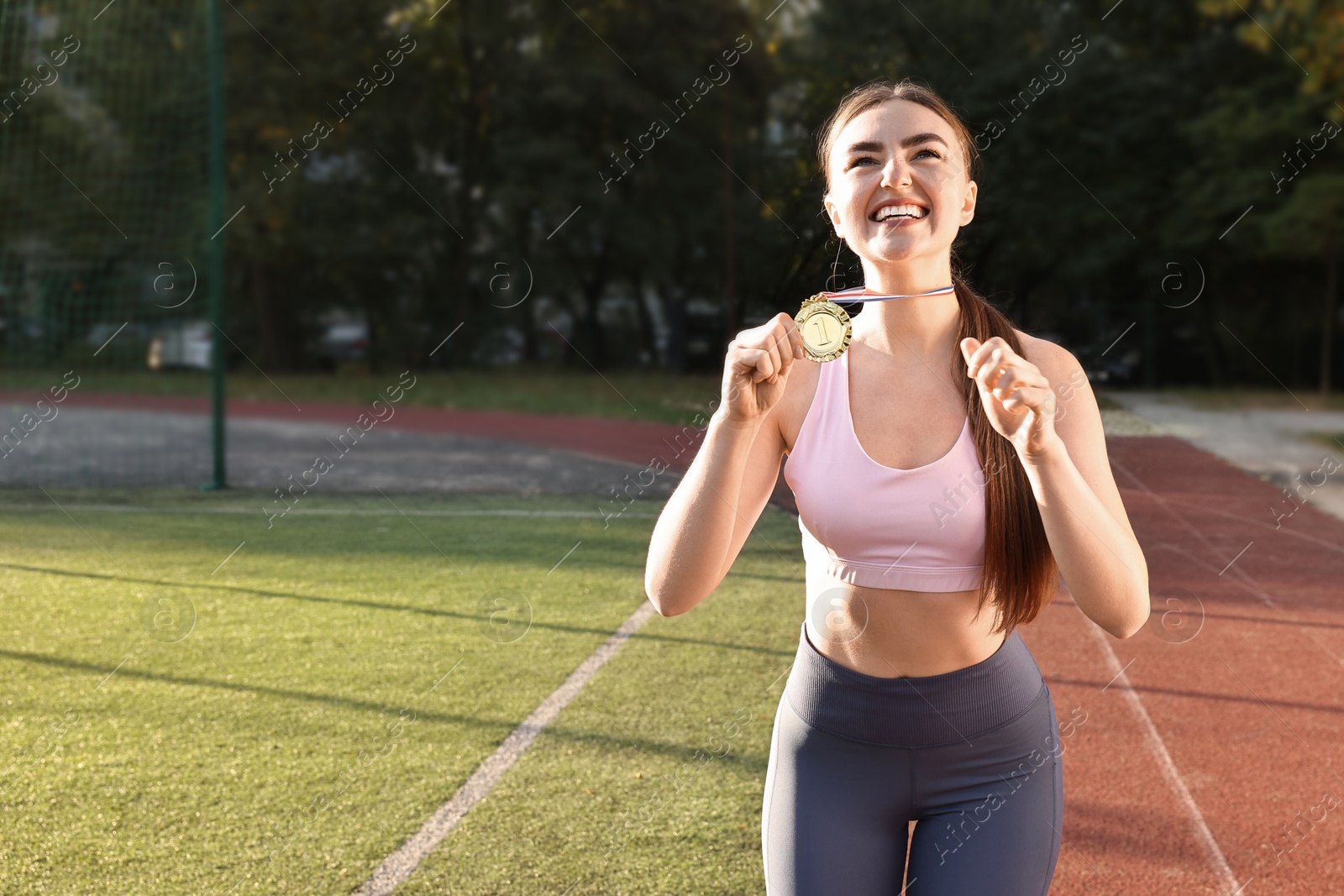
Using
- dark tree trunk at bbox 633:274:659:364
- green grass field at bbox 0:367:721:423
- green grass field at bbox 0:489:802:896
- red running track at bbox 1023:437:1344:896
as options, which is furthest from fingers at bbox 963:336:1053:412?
dark tree trunk at bbox 633:274:659:364

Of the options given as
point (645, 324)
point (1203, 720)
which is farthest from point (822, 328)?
point (645, 324)

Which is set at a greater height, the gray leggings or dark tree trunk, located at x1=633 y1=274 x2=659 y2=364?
dark tree trunk, located at x1=633 y1=274 x2=659 y2=364

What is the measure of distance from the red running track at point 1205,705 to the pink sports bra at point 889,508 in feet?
2.75

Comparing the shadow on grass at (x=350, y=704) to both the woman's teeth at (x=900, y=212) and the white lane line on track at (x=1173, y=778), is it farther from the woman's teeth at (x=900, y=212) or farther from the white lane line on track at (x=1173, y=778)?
the woman's teeth at (x=900, y=212)

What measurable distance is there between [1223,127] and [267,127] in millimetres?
19555

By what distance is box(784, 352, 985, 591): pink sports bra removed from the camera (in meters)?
1.92

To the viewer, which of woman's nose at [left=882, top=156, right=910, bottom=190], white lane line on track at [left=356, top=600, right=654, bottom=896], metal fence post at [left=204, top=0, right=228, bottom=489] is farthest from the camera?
metal fence post at [left=204, top=0, right=228, bottom=489]

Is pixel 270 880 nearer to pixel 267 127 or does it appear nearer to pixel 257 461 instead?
pixel 257 461

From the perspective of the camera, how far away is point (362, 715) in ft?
15.9

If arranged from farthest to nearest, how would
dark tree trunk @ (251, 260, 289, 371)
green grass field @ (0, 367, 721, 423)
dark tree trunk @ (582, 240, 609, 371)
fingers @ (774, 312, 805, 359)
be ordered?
dark tree trunk @ (582, 240, 609, 371), dark tree trunk @ (251, 260, 289, 371), green grass field @ (0, 367, 721, 423), fingers @ (774, 312, 805, 359)

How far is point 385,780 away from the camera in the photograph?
163 inches

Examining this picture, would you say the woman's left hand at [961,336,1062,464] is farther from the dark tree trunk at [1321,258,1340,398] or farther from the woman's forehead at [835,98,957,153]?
the dark tree trunk at [1321,258,1340,398]

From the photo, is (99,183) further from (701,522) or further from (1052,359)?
(1052,359)

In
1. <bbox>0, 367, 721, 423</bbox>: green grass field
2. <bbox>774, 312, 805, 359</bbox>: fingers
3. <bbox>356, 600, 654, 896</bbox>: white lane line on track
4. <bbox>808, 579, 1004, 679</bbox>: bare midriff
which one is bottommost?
<bbox>356, 600, 654, 896</bbox>: white lane line on track
